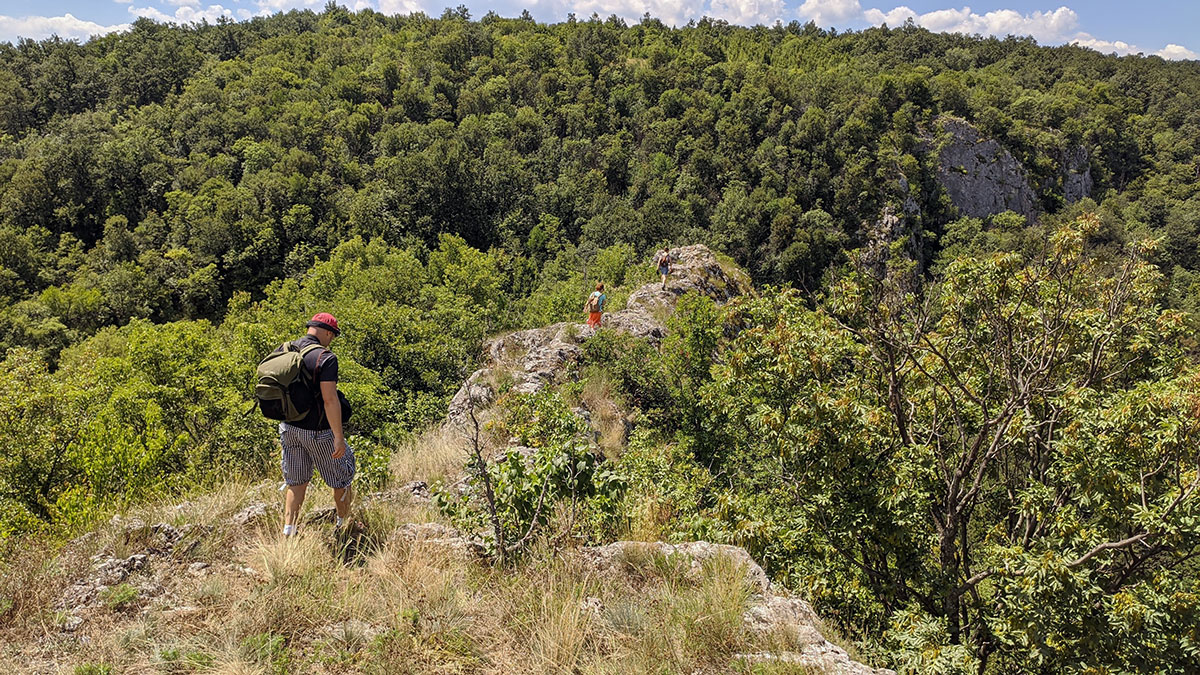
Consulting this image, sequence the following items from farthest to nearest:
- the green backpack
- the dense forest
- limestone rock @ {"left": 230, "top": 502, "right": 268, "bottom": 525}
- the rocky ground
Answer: the dense forest
limestone rock @ {"left": 230, "top": 502, "right": 268, "bottom": 525}
the green backpack
the rocky ground

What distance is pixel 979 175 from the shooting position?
220 ft

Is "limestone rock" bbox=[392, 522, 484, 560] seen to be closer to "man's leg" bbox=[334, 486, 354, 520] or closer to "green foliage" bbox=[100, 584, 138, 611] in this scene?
"man's leg" bbox=[334, 486, 354, 520]

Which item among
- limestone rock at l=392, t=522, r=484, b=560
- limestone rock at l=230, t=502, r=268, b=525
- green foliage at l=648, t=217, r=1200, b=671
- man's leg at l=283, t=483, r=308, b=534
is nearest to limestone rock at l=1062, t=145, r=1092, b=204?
green foliage at l=648, t=217, r=1200, b=671

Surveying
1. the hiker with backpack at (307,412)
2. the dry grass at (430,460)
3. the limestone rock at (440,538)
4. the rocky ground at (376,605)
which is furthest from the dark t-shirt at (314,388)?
the dry grass at (430,460)

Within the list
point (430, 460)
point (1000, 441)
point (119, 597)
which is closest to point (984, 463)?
point (1000, 441)

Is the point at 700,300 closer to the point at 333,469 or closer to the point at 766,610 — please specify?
the point at 766,610

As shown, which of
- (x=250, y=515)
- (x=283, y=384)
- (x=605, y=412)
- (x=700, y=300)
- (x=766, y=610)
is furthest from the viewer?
(x=700, y=300)

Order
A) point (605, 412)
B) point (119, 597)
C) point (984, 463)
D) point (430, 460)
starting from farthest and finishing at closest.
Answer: point (605, 412)
point (430, 460)
point (984, 463)
point (119, 597)

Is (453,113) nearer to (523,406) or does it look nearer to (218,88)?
(218,88)

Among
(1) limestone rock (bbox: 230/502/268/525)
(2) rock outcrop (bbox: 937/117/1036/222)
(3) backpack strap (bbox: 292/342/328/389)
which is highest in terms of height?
(2) rock outcrop (bbox: 937/117/1036/222)

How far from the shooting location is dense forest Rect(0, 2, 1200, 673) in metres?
5.32

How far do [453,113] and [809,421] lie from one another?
8728 centimetres

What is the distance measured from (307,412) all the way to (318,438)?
0.25 m

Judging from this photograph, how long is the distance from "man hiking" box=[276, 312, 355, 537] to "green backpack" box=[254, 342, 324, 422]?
42 mm
